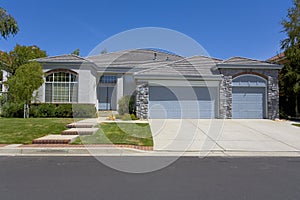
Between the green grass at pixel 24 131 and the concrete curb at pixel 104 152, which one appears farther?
the green grass at pixel 24 131

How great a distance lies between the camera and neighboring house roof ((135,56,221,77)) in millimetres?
15998

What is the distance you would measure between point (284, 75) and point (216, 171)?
48.2ft

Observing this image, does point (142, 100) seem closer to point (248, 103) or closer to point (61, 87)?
point (61, 87)

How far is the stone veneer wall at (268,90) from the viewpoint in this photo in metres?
15.8

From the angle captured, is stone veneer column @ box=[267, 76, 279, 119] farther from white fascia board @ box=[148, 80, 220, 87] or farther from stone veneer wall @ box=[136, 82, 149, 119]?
stone veneer wall @ box=[136, 82, 149, 119]

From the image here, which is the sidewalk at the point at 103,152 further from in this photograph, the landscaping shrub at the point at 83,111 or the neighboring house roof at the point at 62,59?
the neighboring house roof at the point at 62,59

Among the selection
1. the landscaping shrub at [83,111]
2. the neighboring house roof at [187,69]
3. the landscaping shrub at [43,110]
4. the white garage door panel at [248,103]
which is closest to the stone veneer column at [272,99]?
the white garage door panel at [248,103]

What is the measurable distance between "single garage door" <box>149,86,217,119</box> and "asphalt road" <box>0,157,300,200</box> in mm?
9442

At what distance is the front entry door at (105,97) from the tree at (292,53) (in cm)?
1352

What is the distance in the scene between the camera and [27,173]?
502 cm

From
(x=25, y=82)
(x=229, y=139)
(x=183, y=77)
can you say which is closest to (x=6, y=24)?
(x=25, y=82)

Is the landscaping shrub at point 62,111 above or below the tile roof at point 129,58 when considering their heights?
below

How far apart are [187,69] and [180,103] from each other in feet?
9.54

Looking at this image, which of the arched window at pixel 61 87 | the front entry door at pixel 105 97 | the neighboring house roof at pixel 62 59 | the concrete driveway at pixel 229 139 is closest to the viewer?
the concrete driveway at pixel 229 139
